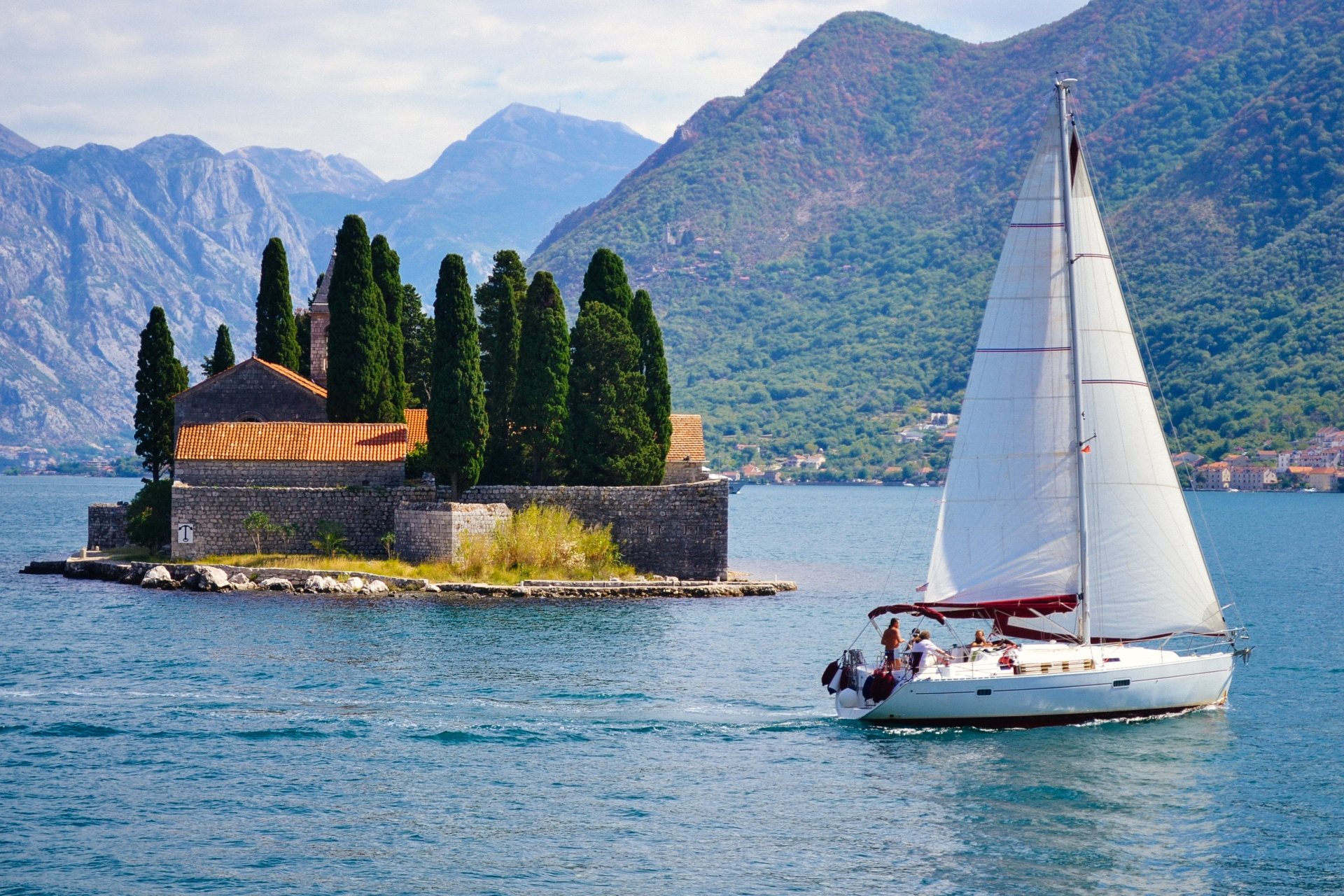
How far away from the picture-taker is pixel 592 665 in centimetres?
2791

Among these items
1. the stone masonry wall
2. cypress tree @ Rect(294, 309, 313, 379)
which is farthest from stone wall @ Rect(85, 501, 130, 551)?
cypress tree @ Rect(294, 309, 313, 379)

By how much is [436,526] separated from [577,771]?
18.7 meters

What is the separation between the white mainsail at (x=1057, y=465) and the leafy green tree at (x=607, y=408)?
19406mm

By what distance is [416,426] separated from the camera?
43.3 m

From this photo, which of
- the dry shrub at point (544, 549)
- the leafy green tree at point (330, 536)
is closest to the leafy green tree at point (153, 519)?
the leafy green tree at point (330, 536)

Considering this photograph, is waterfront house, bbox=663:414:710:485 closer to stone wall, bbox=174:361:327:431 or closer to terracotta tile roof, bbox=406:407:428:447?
terracotta tile roof, bbox=406:407:428:447

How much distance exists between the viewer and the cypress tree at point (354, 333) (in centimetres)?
4219

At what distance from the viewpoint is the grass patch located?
38250mm

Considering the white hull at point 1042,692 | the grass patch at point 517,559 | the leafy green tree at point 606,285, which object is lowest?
the white hull at point 1042,692

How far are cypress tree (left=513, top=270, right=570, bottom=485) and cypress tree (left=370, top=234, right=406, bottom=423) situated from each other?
5.04 metres

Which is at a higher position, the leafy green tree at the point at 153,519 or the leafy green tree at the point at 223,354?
the leafy green tree at the point at 223,354

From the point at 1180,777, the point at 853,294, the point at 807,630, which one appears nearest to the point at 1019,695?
the point at 1180,777

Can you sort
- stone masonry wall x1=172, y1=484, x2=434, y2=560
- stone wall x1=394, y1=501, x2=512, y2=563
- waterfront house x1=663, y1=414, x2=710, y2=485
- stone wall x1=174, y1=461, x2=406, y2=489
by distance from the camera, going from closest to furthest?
stone wall x1=394, y1=501, x2=512, y2=563, stone masonry wall x1=172, y1=484, x2=434, y2=560, stone wall x1=174, y1=461, x2=406, y2=489, waterfront house x1=663, y1=414, x2=710, y2=485

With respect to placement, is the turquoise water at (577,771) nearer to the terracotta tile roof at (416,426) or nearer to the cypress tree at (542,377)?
the cypress tree at (542,377)
